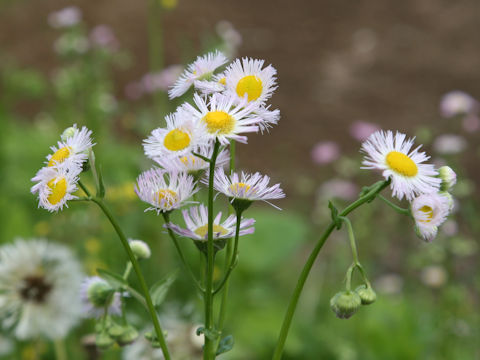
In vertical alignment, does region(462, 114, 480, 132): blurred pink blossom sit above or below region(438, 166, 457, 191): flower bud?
above

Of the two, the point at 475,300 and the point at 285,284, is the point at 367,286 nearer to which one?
the point at 285,284

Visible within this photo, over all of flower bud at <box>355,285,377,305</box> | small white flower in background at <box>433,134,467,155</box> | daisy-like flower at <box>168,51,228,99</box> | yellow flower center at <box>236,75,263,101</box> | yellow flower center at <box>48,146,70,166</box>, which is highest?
small white flower in background at <box>433,134,467,155</box>

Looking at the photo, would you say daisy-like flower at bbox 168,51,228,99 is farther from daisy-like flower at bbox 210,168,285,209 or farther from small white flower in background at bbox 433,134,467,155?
small white flower in background at bbox 433,134,467,155

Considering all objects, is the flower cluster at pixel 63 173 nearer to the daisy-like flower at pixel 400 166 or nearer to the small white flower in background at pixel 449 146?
the daisy-like flower at pixel 400 166

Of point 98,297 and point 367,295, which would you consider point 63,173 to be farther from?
point 367,295

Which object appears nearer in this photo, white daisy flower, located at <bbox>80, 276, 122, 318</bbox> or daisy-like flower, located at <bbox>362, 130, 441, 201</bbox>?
daisy-like flower, located at <bbox>362, 130, 441, 201</bbox>

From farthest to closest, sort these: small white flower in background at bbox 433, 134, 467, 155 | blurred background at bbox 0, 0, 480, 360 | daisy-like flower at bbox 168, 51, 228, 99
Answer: blurred background at bbox 0, 0, 480, 360
small white flower in background at bbox 433, 134, 467, 155
daisy-like flower at bbox 168, 51, 228, 99

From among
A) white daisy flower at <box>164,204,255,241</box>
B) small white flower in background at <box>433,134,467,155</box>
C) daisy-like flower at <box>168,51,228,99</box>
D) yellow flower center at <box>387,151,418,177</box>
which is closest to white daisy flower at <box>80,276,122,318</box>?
white daisy flower at <box>164,204,255,241</box>

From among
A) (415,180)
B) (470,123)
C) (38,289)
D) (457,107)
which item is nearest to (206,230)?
(415,180)
